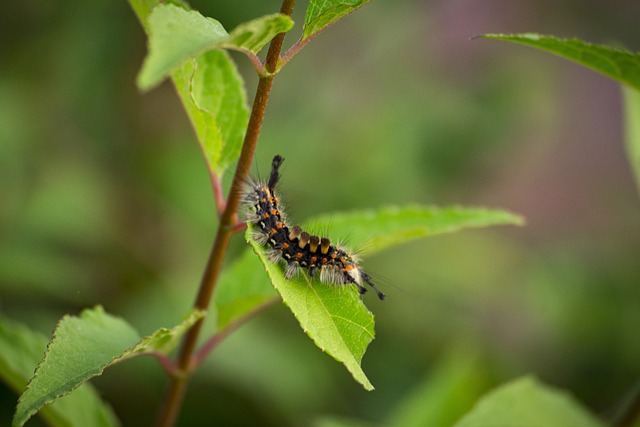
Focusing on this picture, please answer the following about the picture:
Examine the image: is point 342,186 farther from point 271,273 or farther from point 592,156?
point 592,156

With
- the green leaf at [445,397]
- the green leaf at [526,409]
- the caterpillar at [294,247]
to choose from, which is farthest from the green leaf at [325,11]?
the green leaf at [445,397]

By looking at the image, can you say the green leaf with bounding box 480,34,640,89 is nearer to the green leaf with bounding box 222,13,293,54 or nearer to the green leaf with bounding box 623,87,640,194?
the green leaf with bounding box 222,13,293,54

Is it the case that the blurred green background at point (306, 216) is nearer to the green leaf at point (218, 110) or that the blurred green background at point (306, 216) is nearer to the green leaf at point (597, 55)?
the green leaf at point (218, 110)

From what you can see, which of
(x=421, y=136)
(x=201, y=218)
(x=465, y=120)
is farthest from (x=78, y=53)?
(x=465, y=120)

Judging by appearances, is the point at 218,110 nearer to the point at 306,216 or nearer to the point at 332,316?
the point at 332,316

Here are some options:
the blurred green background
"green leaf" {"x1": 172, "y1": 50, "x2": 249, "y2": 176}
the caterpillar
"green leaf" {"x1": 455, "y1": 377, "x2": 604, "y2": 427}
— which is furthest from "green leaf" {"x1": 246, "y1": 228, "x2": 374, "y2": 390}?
the blurred green background

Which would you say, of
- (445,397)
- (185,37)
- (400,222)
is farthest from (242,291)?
(445,397)
